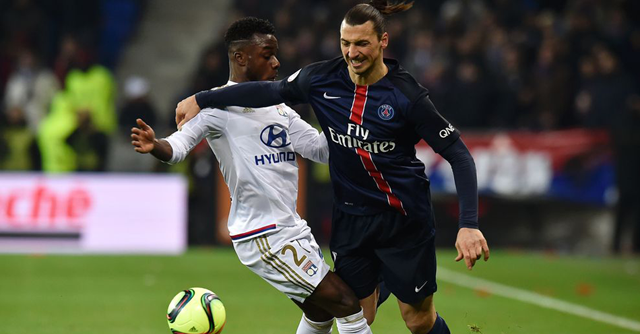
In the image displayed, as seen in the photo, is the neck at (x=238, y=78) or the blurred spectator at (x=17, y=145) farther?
the blurred spectator at (x=17, y=145)

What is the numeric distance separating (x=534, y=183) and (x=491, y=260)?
5.12 ft

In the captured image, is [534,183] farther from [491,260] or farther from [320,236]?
[320,236]

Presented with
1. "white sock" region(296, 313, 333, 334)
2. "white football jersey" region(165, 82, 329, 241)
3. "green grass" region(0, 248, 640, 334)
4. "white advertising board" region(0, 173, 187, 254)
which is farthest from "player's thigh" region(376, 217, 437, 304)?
"white advertising board" region(0, 173, 187, 254)

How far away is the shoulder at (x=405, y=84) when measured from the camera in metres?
5.11

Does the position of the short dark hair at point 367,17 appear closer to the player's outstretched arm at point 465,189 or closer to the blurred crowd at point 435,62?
the player's outstretched arm at point 465,189

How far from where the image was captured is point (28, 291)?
9922 millimetres

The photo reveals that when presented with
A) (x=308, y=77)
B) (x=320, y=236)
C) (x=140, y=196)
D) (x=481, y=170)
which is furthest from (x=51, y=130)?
(x=308, y=77)

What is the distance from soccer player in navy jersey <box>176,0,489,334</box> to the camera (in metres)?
5.11

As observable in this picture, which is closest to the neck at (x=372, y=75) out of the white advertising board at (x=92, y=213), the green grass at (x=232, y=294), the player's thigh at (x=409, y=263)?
the player's thigh at (x=409, y=263)

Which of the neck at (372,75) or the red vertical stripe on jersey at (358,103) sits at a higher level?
the neck at (372,75)

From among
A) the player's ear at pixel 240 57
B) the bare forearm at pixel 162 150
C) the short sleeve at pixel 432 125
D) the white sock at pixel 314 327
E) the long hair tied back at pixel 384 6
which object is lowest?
the white sock at pixel 314 327

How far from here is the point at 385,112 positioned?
516 centimetres

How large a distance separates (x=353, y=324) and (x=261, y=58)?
1560 mm

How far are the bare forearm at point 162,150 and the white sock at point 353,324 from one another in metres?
1.30
